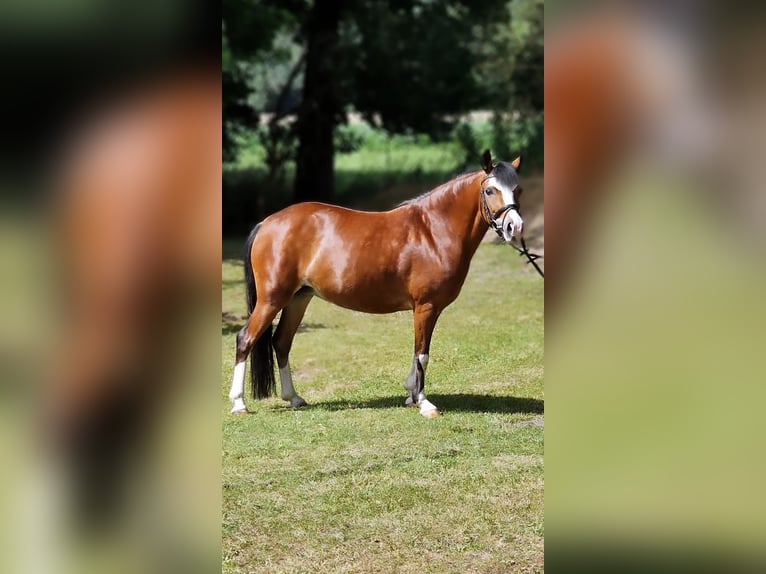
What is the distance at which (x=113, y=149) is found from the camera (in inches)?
43.8

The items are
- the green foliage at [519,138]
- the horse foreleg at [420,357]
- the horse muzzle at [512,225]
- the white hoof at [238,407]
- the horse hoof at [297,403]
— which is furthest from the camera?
the green foliage at [519,138]

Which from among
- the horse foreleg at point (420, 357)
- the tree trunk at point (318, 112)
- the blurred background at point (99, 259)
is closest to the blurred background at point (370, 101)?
the tree trunk at point (318, 112)

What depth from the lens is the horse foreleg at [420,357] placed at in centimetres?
474

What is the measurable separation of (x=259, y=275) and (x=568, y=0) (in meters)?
3.79

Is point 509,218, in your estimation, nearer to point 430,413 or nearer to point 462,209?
point 462,209

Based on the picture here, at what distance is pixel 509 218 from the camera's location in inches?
169

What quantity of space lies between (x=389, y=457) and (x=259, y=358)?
115 centimetres

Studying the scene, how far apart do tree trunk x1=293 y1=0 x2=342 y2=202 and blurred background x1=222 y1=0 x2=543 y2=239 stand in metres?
0.02

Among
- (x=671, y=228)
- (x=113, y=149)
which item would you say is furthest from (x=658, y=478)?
(x=113, y=149)

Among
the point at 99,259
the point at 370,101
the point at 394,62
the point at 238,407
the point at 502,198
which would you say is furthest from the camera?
the point at 394,62

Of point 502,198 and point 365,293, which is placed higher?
point 502,198

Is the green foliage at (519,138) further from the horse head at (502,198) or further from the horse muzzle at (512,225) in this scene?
the horse muzzle at (512,225)

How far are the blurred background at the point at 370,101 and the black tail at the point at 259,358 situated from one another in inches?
295

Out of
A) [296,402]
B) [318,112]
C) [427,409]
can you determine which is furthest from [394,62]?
[427,409]
